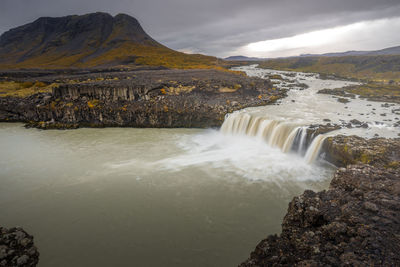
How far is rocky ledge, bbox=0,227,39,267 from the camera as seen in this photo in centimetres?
506

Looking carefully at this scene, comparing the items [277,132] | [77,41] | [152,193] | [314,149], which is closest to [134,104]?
[152,193]

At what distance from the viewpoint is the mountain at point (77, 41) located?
75688 millimetres

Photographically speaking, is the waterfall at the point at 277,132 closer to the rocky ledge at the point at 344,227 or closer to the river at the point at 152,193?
the river at the point at 152,193

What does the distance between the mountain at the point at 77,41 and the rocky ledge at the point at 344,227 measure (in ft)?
232

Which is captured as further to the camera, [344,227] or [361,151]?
[361,151]

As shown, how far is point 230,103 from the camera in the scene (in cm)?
2072

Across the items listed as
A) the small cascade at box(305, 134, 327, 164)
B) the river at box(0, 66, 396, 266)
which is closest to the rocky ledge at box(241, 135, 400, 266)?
the river at box(0, 66, 396, 266)

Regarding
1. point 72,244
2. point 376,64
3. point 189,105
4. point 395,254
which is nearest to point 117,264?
point 72,244

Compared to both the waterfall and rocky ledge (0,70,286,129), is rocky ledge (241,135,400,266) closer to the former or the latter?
the waterfall

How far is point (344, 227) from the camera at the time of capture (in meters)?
4.65

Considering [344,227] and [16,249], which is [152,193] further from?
[344,227]

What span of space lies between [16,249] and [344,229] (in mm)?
8381

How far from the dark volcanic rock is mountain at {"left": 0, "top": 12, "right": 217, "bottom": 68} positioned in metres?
70.9

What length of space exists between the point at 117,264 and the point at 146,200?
3104mm
